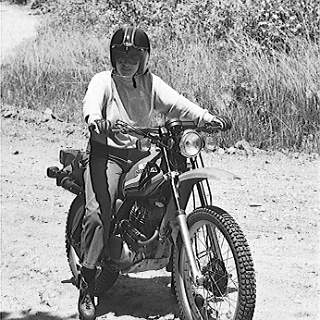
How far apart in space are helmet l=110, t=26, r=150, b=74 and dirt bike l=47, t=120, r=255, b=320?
1.50ft

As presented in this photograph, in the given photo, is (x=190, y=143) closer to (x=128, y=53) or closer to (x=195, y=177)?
(x=195, y=177)

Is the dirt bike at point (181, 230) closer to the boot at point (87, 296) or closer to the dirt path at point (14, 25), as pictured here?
the boot at point (87, 296)

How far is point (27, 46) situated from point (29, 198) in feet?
19.4

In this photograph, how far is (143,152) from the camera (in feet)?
15.1

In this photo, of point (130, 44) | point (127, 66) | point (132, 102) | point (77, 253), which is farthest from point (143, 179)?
point (77, 253)

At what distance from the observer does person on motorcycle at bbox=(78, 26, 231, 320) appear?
441 cm

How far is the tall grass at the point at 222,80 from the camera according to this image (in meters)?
8.55

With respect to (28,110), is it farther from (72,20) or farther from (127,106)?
(127,106)

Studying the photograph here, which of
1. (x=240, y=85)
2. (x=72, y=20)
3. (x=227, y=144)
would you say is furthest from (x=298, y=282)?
(x=72, y=20)

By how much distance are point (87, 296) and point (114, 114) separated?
112 cm

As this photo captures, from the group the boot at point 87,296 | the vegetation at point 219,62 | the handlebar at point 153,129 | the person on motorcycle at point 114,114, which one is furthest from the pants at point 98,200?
the vegetation at point 219,62

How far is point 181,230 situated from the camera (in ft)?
13.5

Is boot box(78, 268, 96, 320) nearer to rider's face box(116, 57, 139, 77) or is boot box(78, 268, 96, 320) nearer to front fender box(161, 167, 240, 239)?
front fender box(161, 167, 240, 239)

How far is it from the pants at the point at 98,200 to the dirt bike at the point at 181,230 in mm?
68
